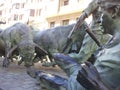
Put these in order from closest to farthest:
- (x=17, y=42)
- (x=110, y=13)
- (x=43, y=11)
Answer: (x=110, y=13)
(x=17, y=42)
(x=43, y=11)

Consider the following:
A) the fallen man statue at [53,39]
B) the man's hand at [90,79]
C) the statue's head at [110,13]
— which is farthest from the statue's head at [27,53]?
the man's hand at [90,79]

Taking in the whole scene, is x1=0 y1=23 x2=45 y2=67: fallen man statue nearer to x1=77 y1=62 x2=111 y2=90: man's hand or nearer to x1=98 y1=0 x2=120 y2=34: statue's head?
x1=98 y1=0 x2=120 y2=34: statue's head

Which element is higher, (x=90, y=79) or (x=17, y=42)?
(x=90, y=79)

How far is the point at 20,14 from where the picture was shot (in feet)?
146

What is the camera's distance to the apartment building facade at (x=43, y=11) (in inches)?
1163

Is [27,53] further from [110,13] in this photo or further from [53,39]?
[110,13]

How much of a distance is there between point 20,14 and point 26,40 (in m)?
39.3

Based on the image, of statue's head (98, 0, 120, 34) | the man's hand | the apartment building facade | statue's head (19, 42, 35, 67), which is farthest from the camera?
the apartment building facade

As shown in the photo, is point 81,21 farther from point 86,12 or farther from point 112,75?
point 112,75

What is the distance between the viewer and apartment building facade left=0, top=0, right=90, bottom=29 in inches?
1163

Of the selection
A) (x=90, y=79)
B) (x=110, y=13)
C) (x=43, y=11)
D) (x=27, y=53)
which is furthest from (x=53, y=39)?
(x=43, y=11)

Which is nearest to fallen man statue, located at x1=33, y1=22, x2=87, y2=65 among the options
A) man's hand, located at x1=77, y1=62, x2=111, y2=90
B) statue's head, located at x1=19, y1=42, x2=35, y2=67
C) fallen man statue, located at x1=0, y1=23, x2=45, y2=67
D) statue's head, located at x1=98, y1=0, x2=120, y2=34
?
fallen man statue, located at x1=0, y1=23, x2=45, y2=67

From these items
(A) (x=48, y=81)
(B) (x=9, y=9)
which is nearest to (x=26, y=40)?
(A) (x=48, y=81)

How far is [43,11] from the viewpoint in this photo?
38344 mm
